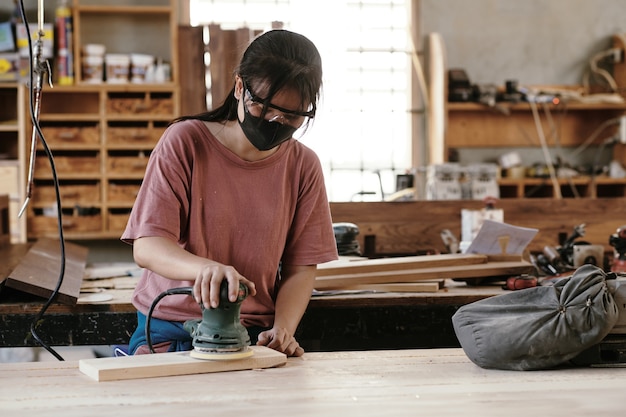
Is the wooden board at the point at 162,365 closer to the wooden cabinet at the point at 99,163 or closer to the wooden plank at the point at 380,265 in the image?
the wooden plank at the point at 380,265

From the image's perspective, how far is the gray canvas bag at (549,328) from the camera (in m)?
1.69

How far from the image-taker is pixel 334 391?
5.08ft

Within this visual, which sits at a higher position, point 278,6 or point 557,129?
point 278,6

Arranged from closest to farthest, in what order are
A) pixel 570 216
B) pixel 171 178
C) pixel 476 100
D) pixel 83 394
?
pixel 83 394 → pixel 171 178 → pixel 570 216 → pixel 476 100

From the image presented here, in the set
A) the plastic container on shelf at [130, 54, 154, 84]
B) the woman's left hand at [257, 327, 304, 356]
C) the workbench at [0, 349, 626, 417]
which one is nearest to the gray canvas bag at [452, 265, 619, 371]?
the workbench at [0, 349, 626, 417]

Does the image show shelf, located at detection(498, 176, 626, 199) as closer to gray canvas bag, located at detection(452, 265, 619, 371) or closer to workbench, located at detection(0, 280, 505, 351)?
workbench, located at detection(0, 280, 505, 351)

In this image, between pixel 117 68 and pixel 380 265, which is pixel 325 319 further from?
pixel 117 68

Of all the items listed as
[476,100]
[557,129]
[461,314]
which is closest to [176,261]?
[461,314]

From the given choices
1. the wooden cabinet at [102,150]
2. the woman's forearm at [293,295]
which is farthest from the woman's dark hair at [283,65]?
the wooden cabinet at [102,150]

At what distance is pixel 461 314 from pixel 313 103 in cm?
60

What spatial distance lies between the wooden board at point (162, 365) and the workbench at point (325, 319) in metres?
0.71

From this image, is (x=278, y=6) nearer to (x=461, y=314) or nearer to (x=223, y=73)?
(x=223, y=73)

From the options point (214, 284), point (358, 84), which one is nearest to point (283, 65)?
point (214, 284)

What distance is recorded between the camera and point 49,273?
2.78 metres
